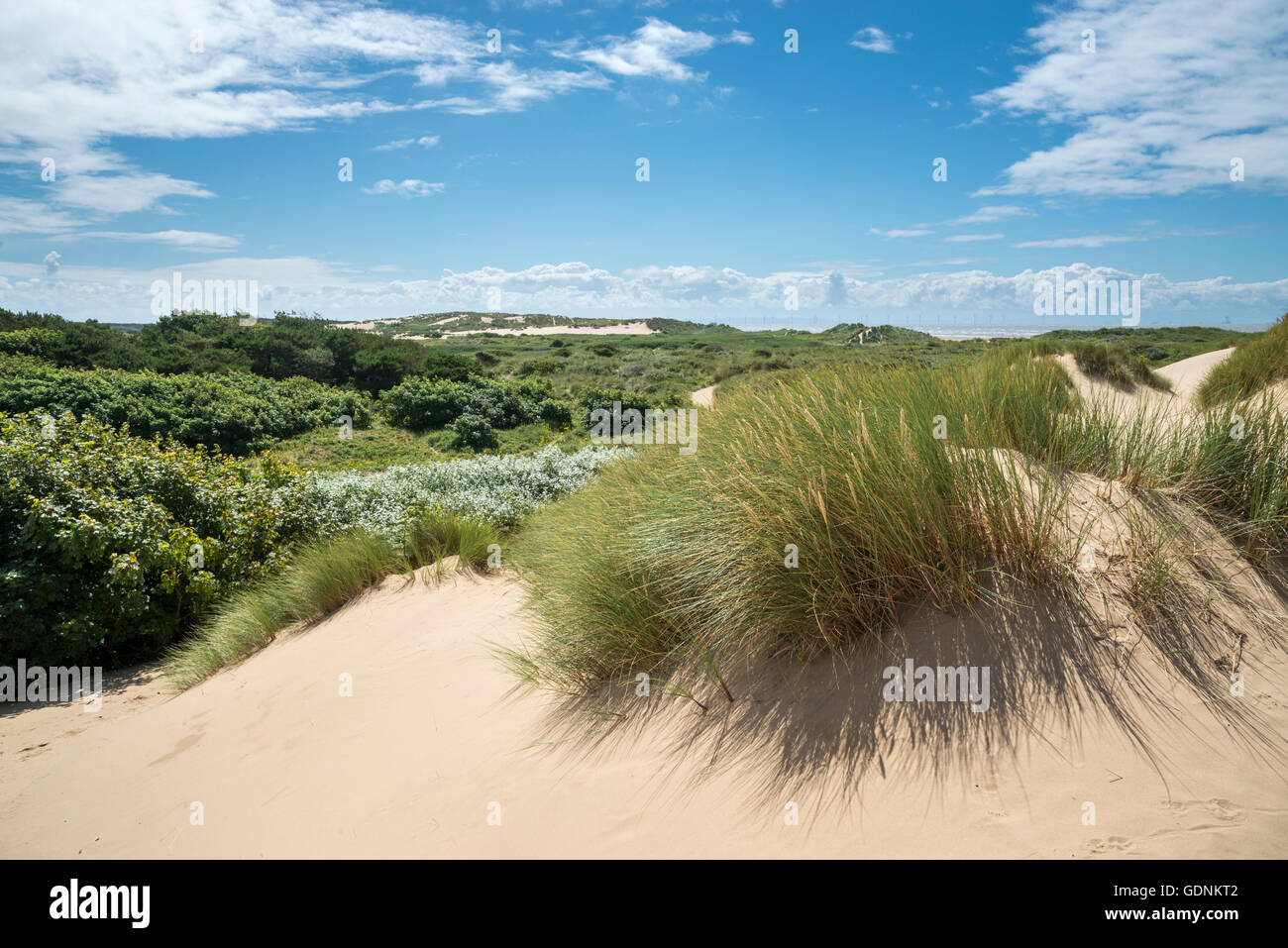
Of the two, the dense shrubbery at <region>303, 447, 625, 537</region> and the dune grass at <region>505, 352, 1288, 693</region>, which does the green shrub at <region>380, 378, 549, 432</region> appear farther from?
the dune grass at <region>505, 352, 1288, 693</region>

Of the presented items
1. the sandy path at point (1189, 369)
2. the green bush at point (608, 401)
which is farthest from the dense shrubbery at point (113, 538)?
the sandy path at point (1189, 369)

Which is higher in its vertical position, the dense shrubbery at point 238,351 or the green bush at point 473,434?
the dense shrubbery at point 238,351

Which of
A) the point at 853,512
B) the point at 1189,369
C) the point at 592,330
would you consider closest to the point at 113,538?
the point at 853,512

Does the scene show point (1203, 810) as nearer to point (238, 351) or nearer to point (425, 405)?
point (425, 405)

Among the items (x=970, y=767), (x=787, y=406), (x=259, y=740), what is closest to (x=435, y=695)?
(x=259, y=740)

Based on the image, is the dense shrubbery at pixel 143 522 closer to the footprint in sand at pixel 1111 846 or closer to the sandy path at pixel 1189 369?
the footprint in sand at pixel 1111 846

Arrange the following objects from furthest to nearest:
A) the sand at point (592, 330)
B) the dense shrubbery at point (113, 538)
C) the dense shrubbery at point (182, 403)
A: 1. the sand at point (592, 330)
2. the dense shrubbery at point (182, 403)
3. the dense shrubbery at point (113, 538)

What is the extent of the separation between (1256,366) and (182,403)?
2552 centimetres

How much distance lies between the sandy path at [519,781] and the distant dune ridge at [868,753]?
12 mm

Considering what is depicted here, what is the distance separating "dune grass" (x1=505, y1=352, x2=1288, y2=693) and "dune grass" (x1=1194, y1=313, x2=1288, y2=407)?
559 centimetres

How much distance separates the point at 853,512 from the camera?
3326mm

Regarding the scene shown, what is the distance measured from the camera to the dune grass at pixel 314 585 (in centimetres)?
705

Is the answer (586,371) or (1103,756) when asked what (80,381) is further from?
(1103,756)

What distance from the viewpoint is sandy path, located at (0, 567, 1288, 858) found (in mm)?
2396
